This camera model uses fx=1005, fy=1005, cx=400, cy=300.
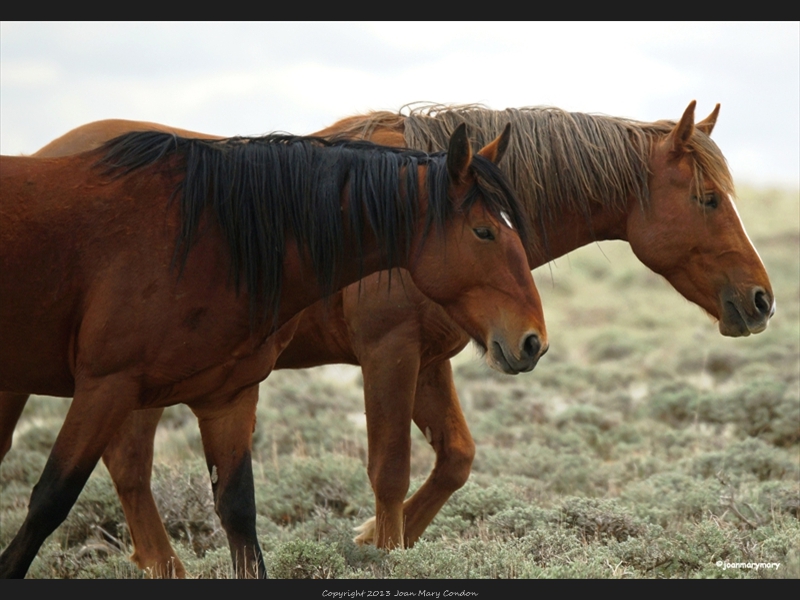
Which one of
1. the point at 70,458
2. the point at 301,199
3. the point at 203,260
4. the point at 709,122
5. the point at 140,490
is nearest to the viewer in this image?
the point at 70,458

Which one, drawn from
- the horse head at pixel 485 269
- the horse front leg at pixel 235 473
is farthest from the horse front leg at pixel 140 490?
the horse head at pixel 485 269

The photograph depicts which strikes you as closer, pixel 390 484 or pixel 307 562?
pixel 307 562

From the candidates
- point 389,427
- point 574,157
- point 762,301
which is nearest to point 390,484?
point 389,427

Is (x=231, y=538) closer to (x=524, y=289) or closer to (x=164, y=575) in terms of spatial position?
(x=164, y=575)

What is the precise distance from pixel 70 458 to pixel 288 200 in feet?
4.77

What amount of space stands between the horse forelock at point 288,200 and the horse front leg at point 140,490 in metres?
1.84

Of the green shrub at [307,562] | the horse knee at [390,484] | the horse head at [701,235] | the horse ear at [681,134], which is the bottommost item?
the green shrub at [307,562]

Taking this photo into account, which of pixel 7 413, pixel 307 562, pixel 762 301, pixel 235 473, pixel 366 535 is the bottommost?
pixel 366 535

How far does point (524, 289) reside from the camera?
4.22 m

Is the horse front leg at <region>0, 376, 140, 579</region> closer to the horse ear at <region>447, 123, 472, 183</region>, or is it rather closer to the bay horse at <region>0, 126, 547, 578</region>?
the bay horse at <region>0, 126, 547, 578</region>

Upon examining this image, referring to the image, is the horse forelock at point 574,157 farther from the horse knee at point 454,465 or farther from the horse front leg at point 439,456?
the horse knee at point 454,465

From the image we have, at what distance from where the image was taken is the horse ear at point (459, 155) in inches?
166

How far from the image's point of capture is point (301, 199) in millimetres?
4512

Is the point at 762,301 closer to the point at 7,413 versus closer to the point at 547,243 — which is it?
the point at 547,243
